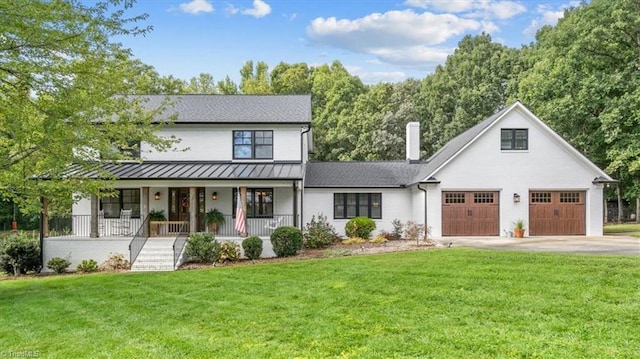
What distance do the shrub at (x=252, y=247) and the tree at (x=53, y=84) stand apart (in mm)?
5769

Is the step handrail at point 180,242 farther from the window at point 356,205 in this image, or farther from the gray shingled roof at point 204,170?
the window at point 356,205

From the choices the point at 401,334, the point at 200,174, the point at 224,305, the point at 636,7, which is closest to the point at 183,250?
the point at 200,174

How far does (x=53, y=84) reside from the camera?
A: 1017 cm

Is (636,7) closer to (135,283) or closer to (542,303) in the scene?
(542,303)

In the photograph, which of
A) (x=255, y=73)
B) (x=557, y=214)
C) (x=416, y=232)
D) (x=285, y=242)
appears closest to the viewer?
(x=285, y=242)

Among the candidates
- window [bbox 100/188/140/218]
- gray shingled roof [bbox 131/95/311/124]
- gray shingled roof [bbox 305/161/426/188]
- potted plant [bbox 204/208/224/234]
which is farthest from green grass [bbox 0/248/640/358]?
gray shingled roof [bbox 131/95/311/124]

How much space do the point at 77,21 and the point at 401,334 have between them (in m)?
9.70

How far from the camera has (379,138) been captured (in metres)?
36.4

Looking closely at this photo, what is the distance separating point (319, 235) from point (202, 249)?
507cm

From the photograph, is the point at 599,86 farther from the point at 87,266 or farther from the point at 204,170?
the point at 87,266

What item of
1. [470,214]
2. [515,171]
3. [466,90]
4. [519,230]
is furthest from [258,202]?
[466,90]

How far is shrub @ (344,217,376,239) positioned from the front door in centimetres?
700

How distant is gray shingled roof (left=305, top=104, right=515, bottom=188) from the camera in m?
20.5

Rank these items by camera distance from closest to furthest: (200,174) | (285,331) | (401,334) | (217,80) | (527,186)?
(401,334), (285,331), (200,174), (527,186), (217,80)
